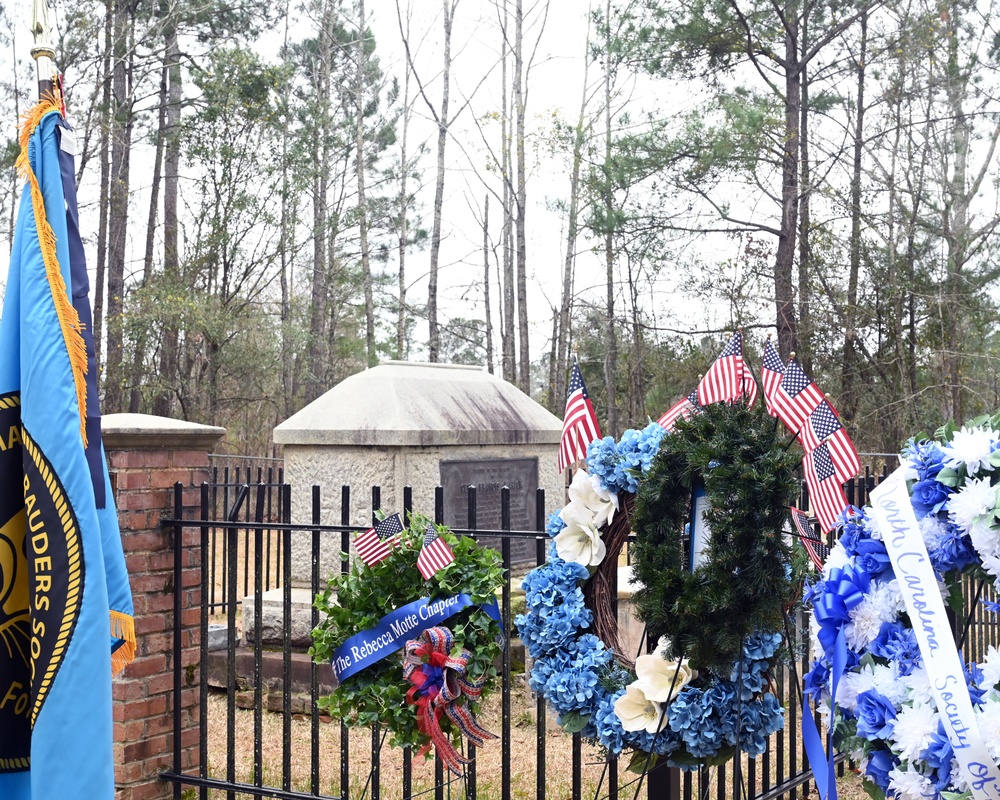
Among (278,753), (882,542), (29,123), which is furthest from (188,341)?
(882,542)

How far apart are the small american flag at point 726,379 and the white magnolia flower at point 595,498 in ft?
1.38

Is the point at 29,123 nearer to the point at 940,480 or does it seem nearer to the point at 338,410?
the point at 940,480

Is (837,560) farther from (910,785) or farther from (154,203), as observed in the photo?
(154,203)

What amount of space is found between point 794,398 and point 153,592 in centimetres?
281

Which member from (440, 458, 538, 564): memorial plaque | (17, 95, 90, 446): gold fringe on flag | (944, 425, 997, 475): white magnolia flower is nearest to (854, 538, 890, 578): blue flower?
(944, 425, 997, 475): white magnolia flower

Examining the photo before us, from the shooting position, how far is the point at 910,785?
2324 millimetres

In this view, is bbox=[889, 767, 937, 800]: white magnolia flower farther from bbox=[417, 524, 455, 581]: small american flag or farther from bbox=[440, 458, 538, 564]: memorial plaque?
bbox=[440, 458, 538, 564]: memorial plaque

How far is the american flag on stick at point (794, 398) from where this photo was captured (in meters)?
3.20

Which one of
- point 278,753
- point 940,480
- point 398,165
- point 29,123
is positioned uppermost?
point 398,165

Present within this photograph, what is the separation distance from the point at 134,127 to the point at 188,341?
4.12 meters

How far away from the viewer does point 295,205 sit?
19250 millimetres

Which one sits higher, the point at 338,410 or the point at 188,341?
the point at 188,341

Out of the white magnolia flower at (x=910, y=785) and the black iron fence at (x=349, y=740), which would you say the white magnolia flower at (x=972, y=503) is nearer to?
the black iron fence at (x=349, y=740)

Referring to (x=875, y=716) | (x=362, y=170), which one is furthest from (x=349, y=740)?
(x=362, y=170)
